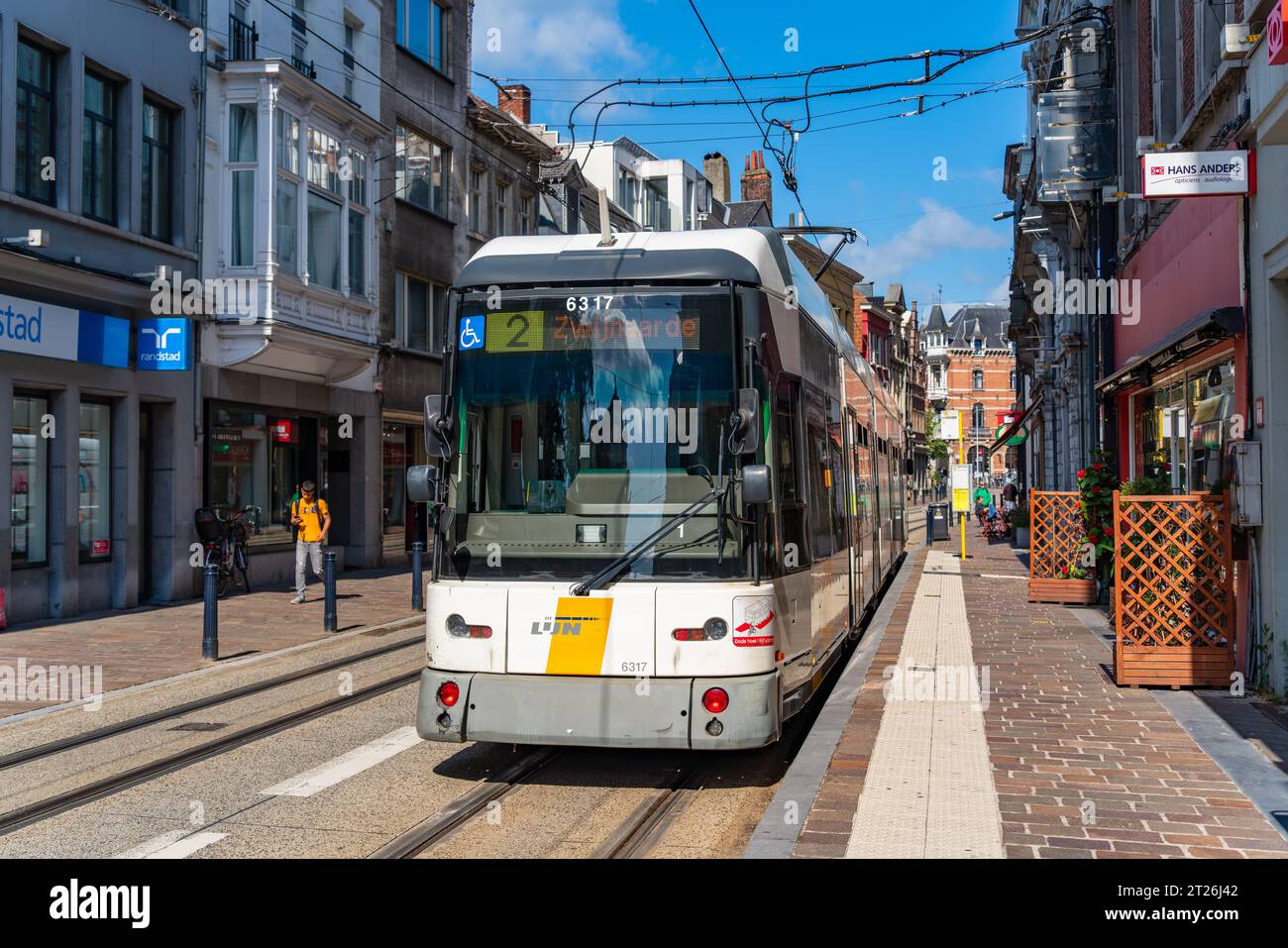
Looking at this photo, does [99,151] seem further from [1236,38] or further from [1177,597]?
[1177,597]

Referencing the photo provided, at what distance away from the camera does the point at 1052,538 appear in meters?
16.6

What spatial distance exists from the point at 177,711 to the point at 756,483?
545 cm

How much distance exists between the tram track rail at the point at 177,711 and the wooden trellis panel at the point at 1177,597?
7.07 metres

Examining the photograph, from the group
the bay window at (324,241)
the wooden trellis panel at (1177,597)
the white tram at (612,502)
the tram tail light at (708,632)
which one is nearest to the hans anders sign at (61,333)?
the bay window at (324,241)

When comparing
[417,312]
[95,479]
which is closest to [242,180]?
[95,479]

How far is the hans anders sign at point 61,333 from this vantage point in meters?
13.6

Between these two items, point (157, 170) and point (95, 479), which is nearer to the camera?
point (95, 479)

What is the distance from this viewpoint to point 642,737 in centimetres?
634

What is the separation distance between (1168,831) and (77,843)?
17.1 ft

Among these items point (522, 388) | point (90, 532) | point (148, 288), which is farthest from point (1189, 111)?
point (90, 532)

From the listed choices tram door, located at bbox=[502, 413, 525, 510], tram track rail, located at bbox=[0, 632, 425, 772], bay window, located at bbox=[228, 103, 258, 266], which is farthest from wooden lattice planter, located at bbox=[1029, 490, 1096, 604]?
bay window, located at bbox=[228, 103, 258, 266]

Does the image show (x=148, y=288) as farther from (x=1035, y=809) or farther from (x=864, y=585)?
(x=1035, y=809)

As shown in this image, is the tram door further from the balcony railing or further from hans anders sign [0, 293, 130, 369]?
the balcony railing

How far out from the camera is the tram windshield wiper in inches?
255
